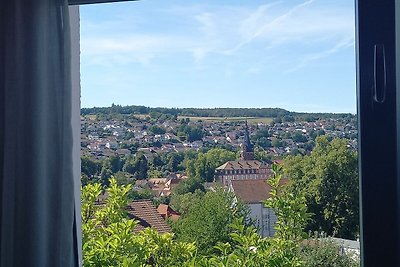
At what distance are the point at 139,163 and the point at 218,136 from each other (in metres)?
0.33

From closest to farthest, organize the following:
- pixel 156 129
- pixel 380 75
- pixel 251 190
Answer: pixel 380 75
pixel 251 190
pixel 156 129

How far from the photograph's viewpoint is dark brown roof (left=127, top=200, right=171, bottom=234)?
217 centimetres

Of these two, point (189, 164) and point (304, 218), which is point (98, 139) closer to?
point (189, 164)

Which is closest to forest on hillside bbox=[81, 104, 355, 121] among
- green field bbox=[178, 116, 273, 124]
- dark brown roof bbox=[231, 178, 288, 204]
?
green field bbox=[178, 116, 273, 124]

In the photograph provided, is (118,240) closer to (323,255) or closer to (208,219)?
(208,219)

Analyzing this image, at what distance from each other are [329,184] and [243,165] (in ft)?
1.04

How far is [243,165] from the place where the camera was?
6.79 feet

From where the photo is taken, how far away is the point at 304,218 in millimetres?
2004

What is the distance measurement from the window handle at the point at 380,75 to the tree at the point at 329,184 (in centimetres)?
22

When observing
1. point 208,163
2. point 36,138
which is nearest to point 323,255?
point 208,163

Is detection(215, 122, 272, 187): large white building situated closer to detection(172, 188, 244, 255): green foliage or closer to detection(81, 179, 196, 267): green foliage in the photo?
detection(172, 188, 244, 255): green foliage

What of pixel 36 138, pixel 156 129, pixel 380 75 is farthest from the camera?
pixel 156 129

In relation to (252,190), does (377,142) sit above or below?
above

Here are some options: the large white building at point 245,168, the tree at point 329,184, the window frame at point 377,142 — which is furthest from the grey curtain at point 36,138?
the window frame at point 377,142
